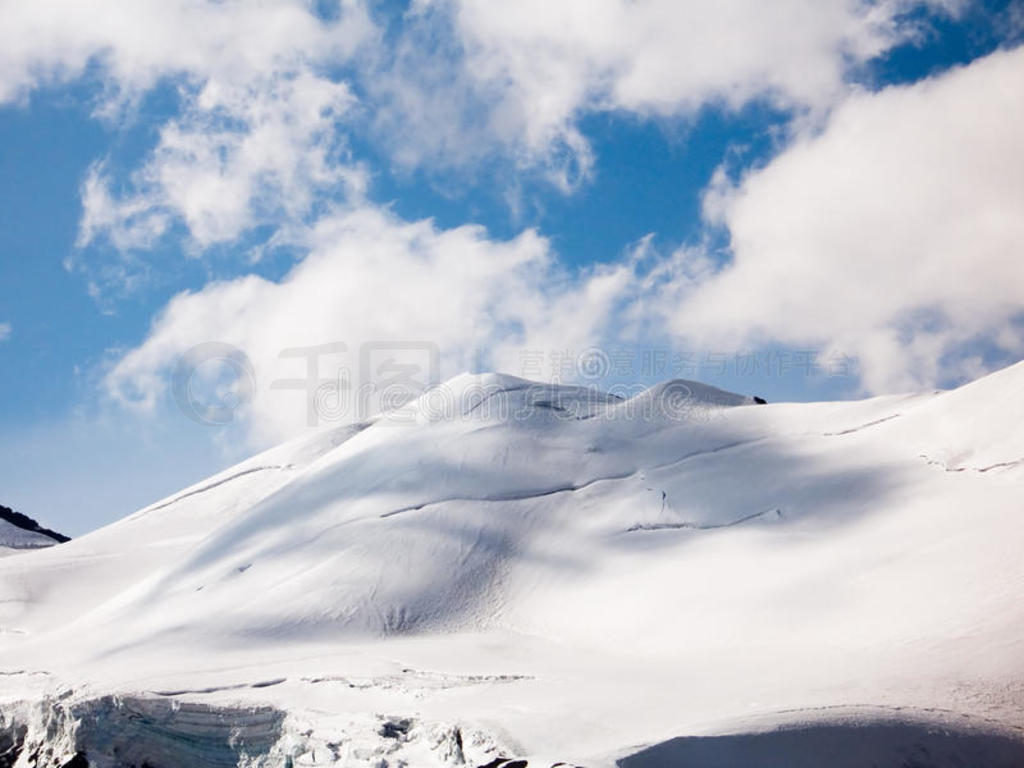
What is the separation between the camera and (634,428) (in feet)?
64.8

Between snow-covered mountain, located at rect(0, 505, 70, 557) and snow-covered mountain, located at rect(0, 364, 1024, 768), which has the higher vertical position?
snow-covered mountain, located at rect(0, 505, 70, 557)

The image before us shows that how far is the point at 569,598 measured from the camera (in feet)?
49.1

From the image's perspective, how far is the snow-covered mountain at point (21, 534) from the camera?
28.7m

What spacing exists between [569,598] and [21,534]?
73.6ft

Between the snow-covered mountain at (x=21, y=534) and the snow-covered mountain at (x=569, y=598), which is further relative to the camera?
the snow-covered mountain at (x=21, y=534)

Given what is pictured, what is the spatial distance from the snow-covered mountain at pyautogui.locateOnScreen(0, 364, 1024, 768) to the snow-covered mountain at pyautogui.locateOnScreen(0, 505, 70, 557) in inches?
289

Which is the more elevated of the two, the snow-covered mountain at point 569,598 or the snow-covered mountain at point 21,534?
the snow-covered mountain at point 21,534

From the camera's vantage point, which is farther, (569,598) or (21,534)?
(21,534)

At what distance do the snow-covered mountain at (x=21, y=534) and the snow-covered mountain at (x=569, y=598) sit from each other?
7343mm

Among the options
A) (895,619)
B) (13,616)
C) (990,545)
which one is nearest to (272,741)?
(895,619)

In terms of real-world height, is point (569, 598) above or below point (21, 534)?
below

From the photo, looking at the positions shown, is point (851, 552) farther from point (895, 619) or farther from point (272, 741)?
point (272, 741)

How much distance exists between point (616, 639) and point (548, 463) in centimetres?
600

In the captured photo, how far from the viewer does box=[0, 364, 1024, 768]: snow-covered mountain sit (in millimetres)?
8992
